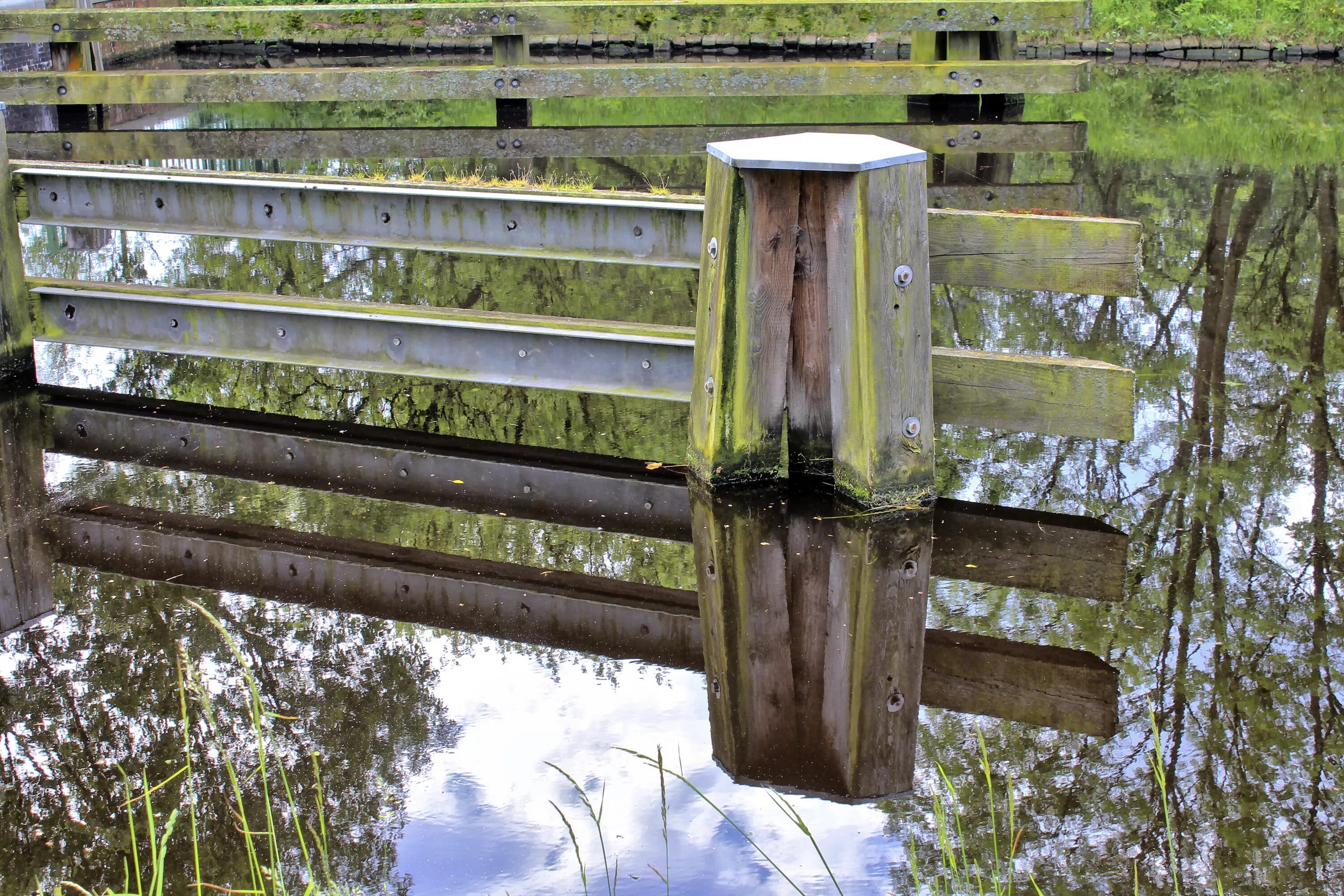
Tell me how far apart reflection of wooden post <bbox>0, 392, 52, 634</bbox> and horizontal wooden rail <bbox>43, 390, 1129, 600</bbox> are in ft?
0.40

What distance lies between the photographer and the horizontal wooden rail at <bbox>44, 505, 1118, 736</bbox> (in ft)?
14.1

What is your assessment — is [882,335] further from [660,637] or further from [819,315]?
[660,637]

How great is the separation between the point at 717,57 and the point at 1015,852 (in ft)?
54.4

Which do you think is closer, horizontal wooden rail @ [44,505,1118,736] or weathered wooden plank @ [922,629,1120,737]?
weathered wooden plank @ [922,629,1120,737]

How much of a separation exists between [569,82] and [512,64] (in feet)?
2.39

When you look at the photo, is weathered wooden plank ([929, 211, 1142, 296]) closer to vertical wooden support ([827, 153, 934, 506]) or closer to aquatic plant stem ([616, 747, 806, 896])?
vertical wooden support ([827, 153, 934, 506])

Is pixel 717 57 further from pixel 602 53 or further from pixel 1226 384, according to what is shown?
pixel 1226 384

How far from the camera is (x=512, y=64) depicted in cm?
1241

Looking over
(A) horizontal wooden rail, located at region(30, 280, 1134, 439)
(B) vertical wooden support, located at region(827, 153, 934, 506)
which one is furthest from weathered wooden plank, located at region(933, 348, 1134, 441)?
(B) vertical wooden support, located at region(827, 153, 934, 506)

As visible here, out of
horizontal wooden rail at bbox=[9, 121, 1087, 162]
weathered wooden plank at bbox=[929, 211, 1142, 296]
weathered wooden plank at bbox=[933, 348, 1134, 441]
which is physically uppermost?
horizontal wooden rail at bbox=[9, 121, 1087, 162]

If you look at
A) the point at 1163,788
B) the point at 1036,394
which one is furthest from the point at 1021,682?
the point at 1036,394

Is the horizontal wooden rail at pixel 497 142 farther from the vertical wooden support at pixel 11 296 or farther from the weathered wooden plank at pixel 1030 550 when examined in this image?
the weathered wooden plank at pixel 1030 550

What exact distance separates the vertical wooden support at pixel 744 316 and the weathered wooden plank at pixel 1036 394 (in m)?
0.73

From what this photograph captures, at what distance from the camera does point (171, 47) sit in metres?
20.8
